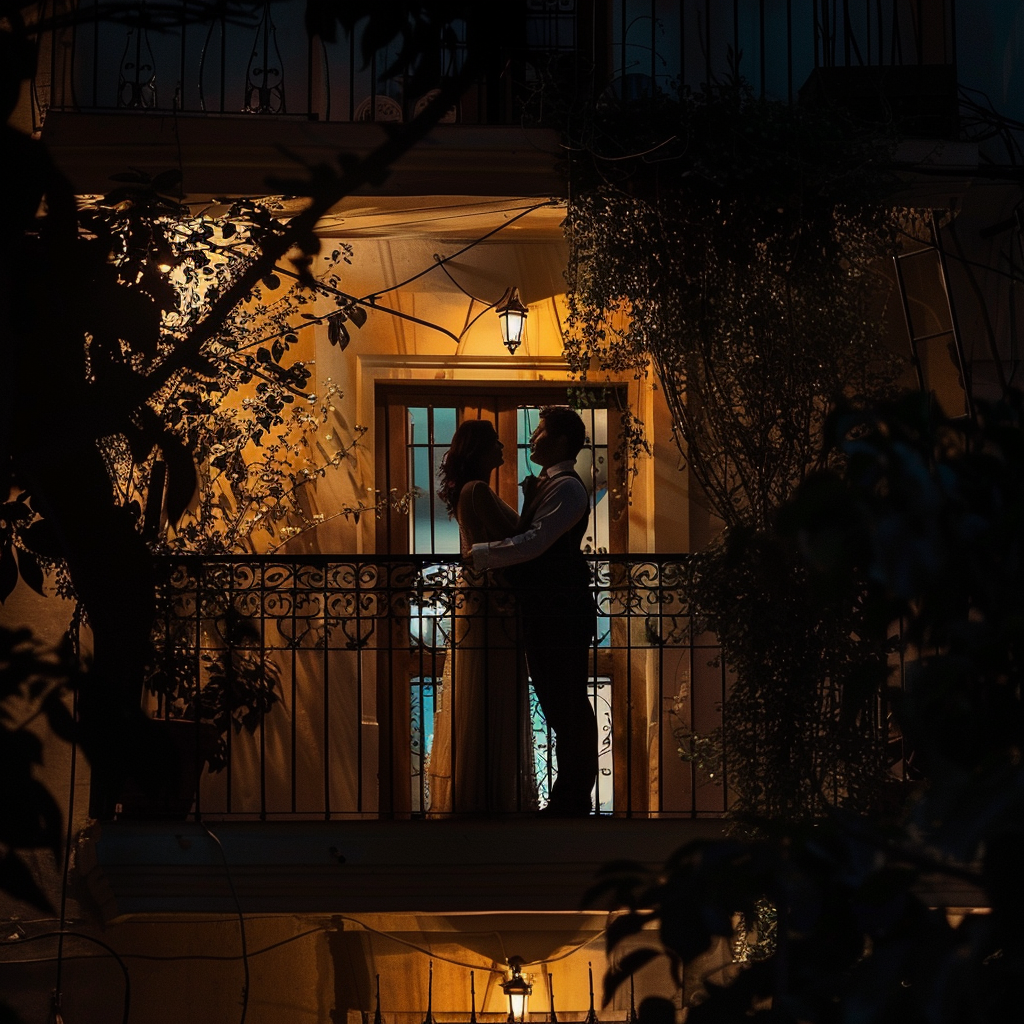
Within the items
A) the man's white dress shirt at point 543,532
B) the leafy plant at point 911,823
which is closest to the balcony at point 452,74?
the man's white dress shirt at point 543,532

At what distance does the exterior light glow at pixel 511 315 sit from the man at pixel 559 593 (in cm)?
161

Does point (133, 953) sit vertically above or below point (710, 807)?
below

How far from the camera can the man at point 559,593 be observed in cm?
642

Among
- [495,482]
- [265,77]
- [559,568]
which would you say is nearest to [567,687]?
[559,568]

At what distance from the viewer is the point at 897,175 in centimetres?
660

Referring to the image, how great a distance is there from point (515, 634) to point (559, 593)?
37 centimetres

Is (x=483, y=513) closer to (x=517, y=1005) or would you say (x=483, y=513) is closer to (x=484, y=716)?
(x=484, y=716)

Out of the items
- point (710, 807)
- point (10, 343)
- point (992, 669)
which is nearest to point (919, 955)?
point (992, 669)

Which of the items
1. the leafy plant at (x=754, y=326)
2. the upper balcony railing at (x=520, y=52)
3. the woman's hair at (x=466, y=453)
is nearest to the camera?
the leafy plant at (x=754, y=326)

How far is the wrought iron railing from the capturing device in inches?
257

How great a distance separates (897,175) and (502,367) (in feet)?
8.74

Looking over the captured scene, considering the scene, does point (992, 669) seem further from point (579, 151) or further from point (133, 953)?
Result: point (133, 953)

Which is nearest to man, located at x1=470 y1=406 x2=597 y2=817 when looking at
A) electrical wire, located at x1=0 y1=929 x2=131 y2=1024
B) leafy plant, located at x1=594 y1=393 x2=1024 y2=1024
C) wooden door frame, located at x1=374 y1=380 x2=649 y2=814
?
wooden door frame, located at x1=374 y1=380 x2=649 y2=814

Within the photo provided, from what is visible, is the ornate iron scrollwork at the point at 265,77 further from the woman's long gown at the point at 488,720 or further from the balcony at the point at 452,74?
the woman's long gown at the point at 488,720
